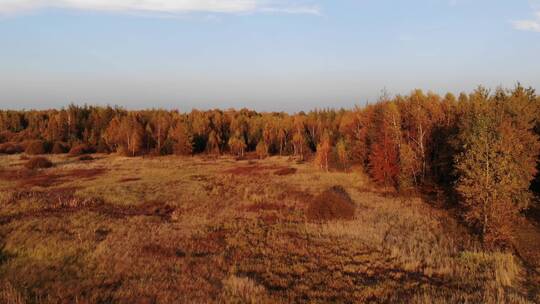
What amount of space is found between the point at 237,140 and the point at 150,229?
54084 millimetres

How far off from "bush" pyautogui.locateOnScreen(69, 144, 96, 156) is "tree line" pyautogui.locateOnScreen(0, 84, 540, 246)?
7.2 inches

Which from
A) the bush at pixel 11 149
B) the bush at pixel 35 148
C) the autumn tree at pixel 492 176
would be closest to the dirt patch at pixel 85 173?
the bush at pixel 35 148

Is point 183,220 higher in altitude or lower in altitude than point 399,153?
lower

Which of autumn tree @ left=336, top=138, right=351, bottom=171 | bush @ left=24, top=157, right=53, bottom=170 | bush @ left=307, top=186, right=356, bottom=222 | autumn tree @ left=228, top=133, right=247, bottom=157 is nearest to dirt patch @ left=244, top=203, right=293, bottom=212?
bush @ left=307, top=186, right=356, bottom=222

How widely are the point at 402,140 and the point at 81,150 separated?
199 feet

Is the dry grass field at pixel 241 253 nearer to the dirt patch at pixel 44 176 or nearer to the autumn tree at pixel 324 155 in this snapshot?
the dirt patch at pixel 44 176

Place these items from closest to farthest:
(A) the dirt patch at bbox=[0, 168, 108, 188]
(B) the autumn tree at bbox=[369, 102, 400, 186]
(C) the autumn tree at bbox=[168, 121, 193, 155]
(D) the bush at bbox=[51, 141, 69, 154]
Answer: (B) the autumn tree at bbox=[369, 102, 400, 186]
(A) the dirt patch at bbox=[0, 168, 108, 188]
(D) the bush at bbox=[51, 141, 69, 154]
(C) the autumn tree at bbox=[168, 121, 193, 155]

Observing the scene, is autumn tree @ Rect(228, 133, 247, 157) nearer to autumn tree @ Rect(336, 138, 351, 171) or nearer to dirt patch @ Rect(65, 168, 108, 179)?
autumn tree @ Rect(336, 138, 351, 171)

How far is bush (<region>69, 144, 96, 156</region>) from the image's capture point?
66688 mm

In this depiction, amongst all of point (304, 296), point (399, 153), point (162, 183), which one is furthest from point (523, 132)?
point (162, 183)

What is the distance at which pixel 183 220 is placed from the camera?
70.4 ft

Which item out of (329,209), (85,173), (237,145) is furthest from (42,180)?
(237,145)

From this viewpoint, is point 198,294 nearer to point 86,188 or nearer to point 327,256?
point 327,256

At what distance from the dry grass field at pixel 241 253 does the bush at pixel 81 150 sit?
4213 cm
